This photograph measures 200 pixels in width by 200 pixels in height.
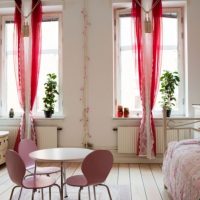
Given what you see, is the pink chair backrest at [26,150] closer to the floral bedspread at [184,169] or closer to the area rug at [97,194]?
the area rug at [97,194]

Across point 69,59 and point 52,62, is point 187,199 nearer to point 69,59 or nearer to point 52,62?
point 69,59

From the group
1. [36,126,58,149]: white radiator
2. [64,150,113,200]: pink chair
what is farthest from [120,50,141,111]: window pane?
[64,150,113,200]: pink chair

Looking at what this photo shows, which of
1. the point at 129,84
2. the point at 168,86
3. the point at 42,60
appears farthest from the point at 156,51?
the point at 42,60

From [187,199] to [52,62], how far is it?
4.20 m

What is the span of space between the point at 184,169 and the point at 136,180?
180 centimetres

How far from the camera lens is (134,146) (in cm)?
543

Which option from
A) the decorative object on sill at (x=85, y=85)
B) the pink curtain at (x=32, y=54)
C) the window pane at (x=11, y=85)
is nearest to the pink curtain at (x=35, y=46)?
the pink curtain at (x=32, y=54)

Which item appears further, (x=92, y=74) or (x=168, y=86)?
(x=92, y=74)

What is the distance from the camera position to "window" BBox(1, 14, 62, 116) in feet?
19.4

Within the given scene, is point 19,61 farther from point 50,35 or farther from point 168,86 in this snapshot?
point 168,86

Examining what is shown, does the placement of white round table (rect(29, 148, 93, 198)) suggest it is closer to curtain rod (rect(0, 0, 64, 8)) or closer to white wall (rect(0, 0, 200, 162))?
white wall (rect(0, 0, 200, 162))

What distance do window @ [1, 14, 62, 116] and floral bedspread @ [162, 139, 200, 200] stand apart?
2.97 metres

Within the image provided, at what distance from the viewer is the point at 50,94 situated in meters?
5.60

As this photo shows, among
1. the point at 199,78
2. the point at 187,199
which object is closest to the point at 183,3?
the point at 199,78
